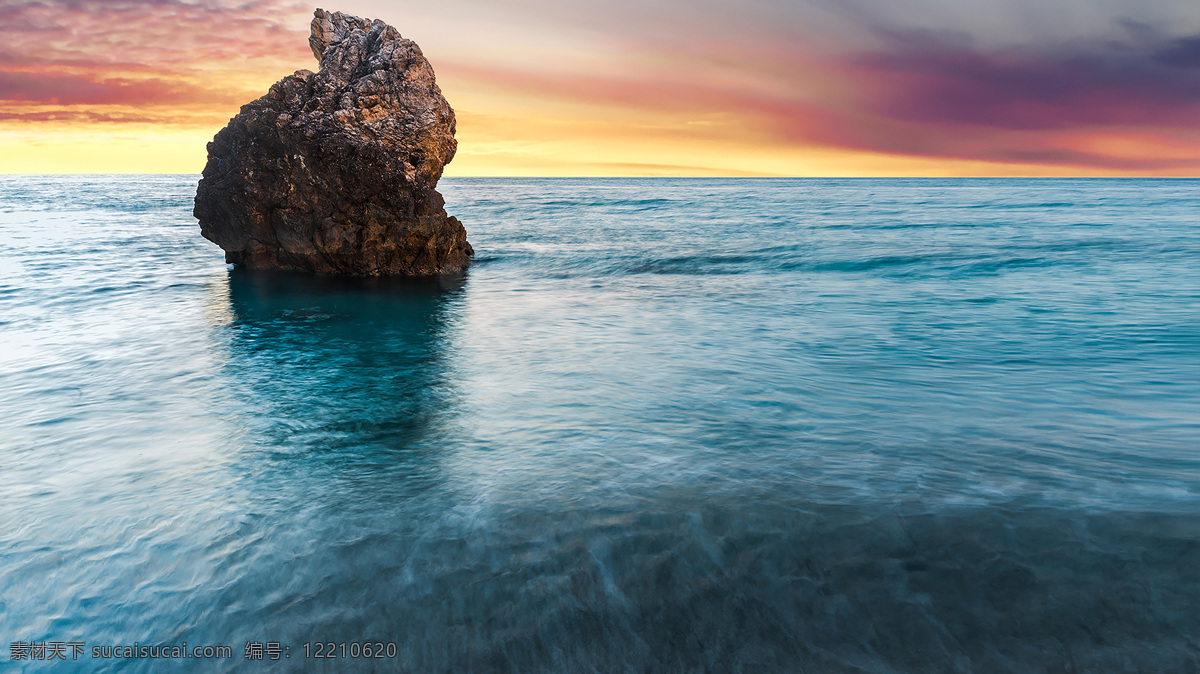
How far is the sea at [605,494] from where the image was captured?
12.8 ft

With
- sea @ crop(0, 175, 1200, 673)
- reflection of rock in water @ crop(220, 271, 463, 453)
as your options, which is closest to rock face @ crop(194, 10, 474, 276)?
reflection of rock in water @ crop(220, 271, 463, 453)

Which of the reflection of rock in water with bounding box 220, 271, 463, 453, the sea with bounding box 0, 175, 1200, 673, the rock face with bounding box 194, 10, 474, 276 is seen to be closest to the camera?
the sea with bounding box 0, 175, 1200, 673

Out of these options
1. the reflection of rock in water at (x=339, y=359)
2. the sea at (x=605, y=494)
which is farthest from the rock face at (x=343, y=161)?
the sea at (x=605, y=494)

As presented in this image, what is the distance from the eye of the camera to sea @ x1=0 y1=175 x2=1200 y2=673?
154 inches

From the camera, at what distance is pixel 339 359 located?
10.5m

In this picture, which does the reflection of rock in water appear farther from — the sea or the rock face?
the rock face

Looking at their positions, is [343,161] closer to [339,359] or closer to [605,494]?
[339,359]

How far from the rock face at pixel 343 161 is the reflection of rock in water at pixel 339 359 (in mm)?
1372

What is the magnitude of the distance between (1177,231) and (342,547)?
37.0m

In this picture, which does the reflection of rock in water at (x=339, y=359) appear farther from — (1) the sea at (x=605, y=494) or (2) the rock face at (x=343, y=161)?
(2) the rock face at (x=343, y=161)

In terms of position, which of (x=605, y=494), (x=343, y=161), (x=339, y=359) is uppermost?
(x=343, y=161)

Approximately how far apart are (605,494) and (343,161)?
14.6 metres

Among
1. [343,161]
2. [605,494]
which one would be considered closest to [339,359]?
[605,494]

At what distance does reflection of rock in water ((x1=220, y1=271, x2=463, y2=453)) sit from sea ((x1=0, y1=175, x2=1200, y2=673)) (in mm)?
77
